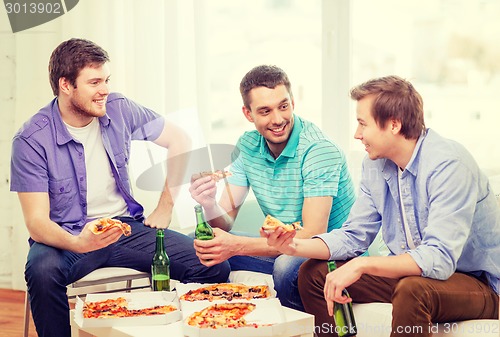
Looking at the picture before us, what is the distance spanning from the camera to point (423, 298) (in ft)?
7.38

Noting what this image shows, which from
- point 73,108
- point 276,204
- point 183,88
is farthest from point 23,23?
point 276,204

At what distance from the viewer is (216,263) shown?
2.87 meters

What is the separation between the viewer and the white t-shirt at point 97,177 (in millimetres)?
3172

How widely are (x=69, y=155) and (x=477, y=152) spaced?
1.84 m

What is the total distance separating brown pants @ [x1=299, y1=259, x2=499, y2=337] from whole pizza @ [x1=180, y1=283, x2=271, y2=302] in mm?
211

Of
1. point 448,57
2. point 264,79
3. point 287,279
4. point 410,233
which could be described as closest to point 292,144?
point 264,79

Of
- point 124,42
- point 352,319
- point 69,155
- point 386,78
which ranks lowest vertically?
point 352,319

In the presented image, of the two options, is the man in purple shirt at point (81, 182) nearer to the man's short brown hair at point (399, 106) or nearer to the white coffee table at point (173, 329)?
the white coffee table at point (173, 329)

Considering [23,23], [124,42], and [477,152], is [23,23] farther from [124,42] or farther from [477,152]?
[477,152]

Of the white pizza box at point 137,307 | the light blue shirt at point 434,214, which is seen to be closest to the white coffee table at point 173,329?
the white pizza box at point 137,307

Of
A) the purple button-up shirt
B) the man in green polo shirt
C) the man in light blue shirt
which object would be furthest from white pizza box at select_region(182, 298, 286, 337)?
the purple button-up shirt

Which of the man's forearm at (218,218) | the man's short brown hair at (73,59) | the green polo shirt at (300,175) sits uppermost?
the man's short brown hair at (73,59)

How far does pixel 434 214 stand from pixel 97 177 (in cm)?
139

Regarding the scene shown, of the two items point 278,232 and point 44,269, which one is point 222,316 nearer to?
point 278,232
